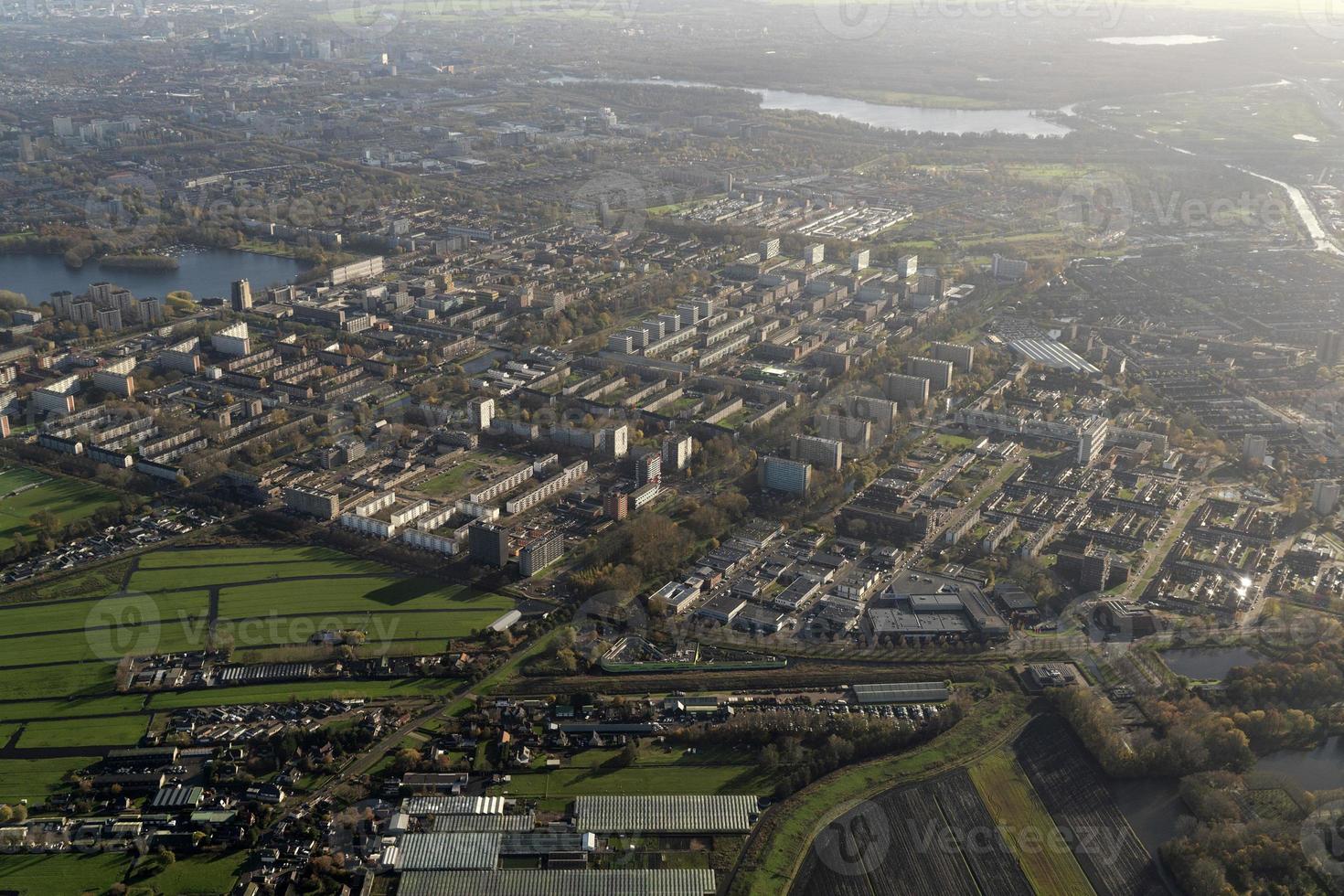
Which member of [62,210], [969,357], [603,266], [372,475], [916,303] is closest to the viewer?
[372,475]

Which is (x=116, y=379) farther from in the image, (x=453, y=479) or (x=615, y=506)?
(x=615, y=506)

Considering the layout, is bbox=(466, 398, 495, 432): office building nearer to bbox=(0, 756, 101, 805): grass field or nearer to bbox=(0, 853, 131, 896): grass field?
bbox=(0, 756, 101, 805): grass field

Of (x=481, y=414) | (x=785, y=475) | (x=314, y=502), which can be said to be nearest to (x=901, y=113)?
(x=481, y=414)

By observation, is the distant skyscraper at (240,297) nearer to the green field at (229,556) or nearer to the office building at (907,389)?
the green field at (229,556)

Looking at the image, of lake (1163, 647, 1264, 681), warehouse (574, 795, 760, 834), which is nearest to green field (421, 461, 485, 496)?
warehouse (574, 795, 760, 834)

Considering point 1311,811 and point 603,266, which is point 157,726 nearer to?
point 1311,811

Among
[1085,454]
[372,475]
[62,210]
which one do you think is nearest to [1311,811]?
[1085,454]
